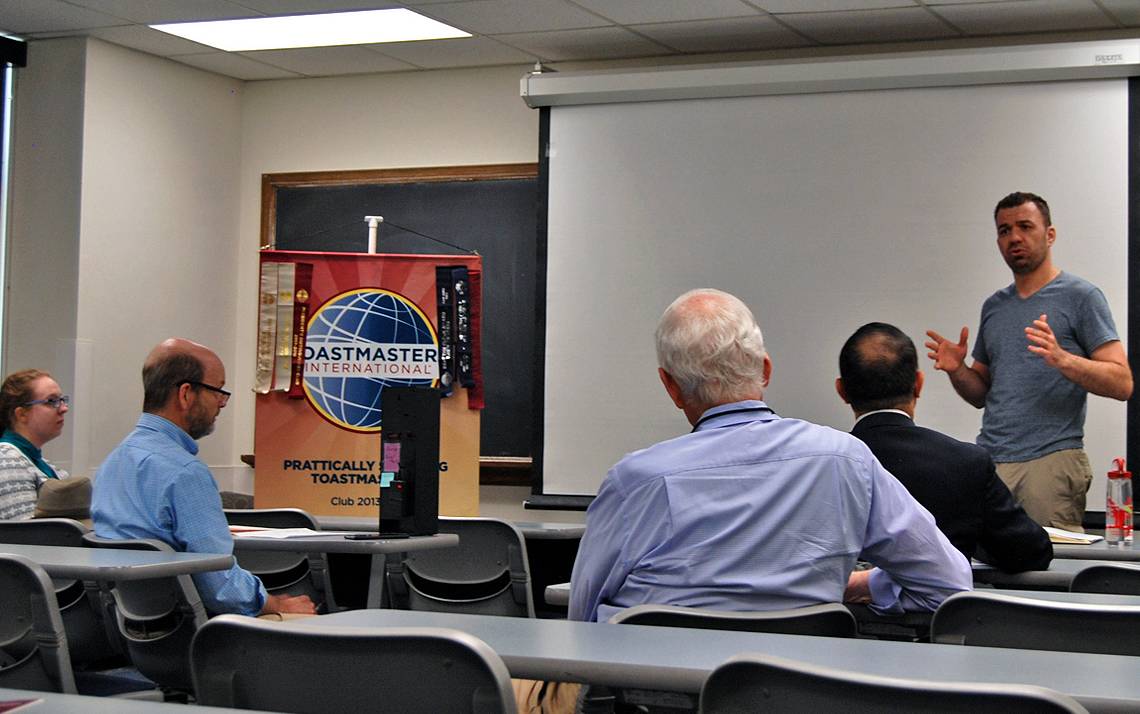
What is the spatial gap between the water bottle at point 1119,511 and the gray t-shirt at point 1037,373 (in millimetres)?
805

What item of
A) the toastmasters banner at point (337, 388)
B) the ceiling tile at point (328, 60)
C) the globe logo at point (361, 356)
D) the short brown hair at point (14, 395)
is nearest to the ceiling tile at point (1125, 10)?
the toastmasters banner at point (337, 388)

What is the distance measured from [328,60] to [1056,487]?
4.43 m

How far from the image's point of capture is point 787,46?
652 cm

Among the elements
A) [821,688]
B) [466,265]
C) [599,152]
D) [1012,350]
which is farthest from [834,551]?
[599,152]

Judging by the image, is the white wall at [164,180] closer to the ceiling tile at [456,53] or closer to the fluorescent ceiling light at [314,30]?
the ceiling tile at [456,53]

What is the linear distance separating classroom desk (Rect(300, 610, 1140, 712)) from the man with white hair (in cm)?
41

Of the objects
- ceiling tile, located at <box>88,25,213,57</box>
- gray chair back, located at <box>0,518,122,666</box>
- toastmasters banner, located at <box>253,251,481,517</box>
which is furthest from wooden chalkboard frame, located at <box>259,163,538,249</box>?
gray chair back, located at <box>0,518,122,666</box>

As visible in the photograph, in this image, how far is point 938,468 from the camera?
2.79 meters

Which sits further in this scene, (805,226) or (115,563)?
(805,226)

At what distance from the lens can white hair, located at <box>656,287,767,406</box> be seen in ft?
7.60

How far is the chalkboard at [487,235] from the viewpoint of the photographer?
7.00 m

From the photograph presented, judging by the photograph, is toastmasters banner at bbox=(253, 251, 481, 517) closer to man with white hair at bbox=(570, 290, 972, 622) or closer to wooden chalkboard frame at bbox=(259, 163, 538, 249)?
wooden chalkboard frame at bbox=(259, 163, 538, 249)

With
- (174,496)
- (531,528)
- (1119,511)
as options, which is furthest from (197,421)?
(1119,511)

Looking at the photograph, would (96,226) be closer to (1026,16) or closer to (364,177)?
(364,177)
